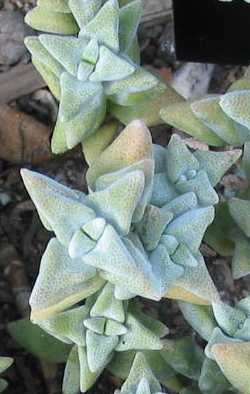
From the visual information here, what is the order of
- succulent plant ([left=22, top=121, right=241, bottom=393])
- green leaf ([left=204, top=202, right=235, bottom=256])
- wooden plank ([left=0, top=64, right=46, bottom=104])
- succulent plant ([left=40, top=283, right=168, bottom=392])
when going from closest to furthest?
succulent plant ([left=22, top=121, right=241, bottom=393]) → succulent plant ([left=40, top=283, right=168, bottom=392]) → green leaf ([left=204, top=202, right=235, bottom=256]) → wooden plank ([left=0, top=64, right=46, bottom=104])

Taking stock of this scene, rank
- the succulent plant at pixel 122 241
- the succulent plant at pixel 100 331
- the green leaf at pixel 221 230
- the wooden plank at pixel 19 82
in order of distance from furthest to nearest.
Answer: the wooden plank at pixel 19 82 < the green leaf at pixel 221 230 < the succulent plant at pixel 100 331 < the succulent plant at pixel 122 241

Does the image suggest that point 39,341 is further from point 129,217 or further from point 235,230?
point 129,217

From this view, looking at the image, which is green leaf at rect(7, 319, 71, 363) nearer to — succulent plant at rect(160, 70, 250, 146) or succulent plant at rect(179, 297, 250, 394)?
succulent plant at rect(179, 297, 250, 394)

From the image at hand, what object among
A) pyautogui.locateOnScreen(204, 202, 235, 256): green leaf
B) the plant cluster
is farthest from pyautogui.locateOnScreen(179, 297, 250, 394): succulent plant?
pyautogui.locateOnScreen(204, 202, 235, 256): green leaf

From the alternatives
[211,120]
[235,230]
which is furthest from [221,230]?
[211,120]

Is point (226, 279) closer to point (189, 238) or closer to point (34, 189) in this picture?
point (189, 238)

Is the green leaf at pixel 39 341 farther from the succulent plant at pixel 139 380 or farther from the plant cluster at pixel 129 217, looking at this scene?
the succulent plant at pixel 139 380

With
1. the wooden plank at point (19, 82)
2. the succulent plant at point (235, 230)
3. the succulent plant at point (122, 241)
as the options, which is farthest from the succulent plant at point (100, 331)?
the wooden plank at point (19, 82)
